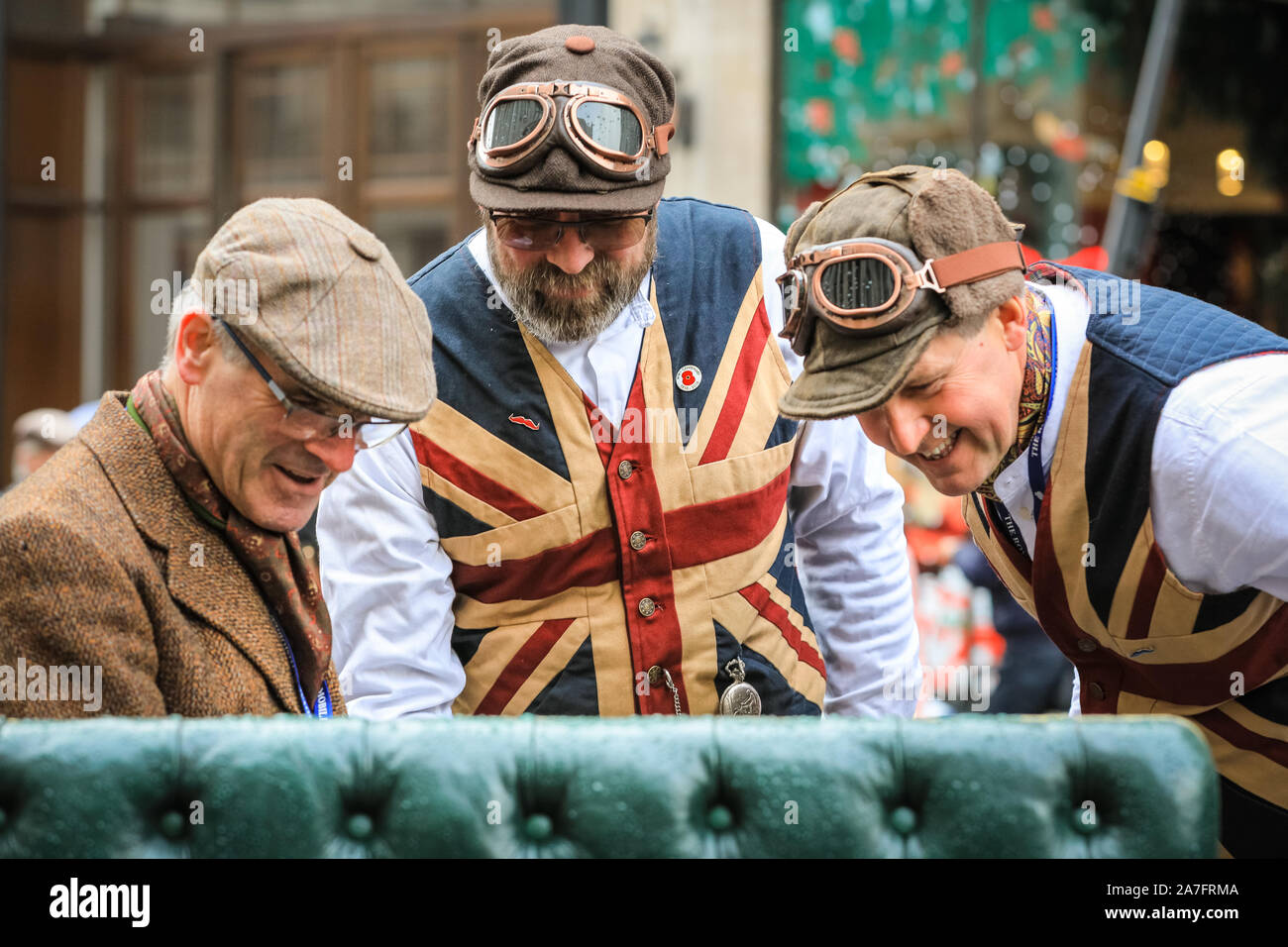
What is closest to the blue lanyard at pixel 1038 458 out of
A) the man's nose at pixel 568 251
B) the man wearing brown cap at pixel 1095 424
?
the man wearing brown cap at pixel 1095 424

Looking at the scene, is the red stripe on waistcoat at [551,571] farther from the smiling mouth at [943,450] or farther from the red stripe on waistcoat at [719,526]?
the smiling mouth at [943,450]

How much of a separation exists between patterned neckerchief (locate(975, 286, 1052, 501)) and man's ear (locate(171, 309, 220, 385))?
1117 mm

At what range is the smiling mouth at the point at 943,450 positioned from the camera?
193cm

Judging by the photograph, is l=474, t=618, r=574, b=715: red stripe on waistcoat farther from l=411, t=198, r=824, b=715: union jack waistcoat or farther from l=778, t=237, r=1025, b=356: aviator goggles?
l=778, t=237, r=1025, b=356: aviator goggles

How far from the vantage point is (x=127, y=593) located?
1.55m

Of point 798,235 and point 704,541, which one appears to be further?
point 704,541

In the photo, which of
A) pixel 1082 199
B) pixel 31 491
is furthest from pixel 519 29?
pixel 31 491

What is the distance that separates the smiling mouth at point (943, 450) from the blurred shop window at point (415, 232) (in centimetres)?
503

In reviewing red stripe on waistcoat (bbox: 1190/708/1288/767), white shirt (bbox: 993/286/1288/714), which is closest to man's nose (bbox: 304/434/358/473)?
white shirt (bbox: 993/286/1288/714)

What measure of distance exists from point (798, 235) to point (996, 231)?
0.93 ft

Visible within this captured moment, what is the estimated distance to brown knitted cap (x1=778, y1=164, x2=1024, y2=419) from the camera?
6.06 ft

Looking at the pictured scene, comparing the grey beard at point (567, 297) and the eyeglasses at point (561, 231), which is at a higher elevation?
the eyeglasses at point (561, 231)

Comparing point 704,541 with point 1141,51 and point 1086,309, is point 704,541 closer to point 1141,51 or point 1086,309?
point 1086,309

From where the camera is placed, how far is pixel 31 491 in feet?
5.14
